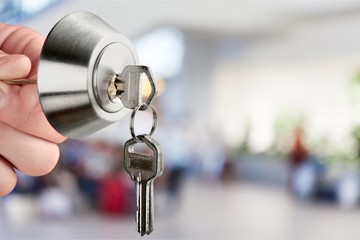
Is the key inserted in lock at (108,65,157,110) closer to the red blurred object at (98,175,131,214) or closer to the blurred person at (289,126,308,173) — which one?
the red blurred object at (98,175,131,214)

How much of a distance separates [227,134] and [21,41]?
7.60m

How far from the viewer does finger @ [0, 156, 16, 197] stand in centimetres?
45

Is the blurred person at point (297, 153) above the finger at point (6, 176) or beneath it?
beneath

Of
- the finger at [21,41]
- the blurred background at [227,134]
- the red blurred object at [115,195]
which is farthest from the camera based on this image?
the red blurred object at [115,195]

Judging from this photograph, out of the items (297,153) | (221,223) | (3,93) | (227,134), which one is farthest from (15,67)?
(227,134)

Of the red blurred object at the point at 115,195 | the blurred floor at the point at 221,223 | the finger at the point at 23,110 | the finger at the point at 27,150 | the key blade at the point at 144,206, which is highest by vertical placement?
the finger at the point at 23,110

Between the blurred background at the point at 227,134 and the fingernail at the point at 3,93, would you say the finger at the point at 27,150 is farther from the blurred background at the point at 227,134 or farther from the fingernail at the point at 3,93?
the blurred background at the point at 227,134

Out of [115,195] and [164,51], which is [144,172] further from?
[164,51]

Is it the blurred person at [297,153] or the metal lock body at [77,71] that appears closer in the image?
the metal lock body at [77,71]

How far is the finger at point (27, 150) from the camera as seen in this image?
0.43m

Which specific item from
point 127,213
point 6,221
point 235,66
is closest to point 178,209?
point 127,213

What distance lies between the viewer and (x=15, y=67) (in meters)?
0.37

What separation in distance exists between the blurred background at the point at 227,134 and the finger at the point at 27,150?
2098 mm

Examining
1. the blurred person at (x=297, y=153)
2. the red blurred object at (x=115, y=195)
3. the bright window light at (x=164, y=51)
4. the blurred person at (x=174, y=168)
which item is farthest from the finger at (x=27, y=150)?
the bright window light at (x=164, y=51)
